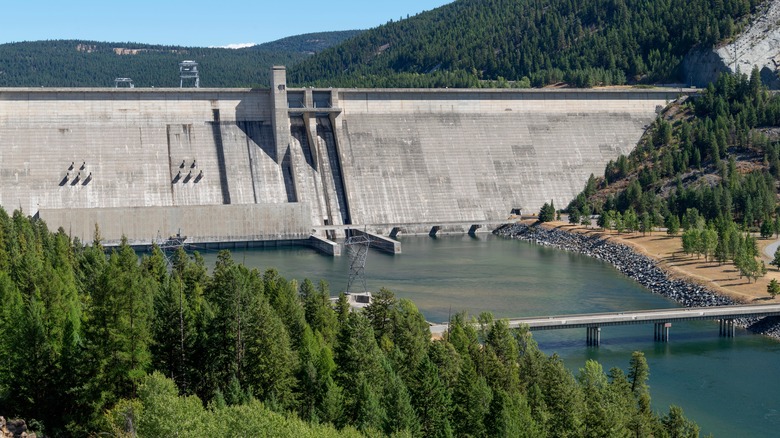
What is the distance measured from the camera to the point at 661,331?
4912cm

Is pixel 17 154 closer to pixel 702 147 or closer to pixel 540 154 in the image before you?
pixel 540 154

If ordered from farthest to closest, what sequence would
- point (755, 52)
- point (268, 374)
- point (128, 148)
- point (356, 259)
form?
1. point (755, 52)
2. point (128, 148)
3. point (356, 259)
4. point (268, 374)

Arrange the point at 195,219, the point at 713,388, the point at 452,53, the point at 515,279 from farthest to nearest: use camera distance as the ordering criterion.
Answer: the point at 452,53, the point at 195,219, the point at 515,279, the point at 713,388

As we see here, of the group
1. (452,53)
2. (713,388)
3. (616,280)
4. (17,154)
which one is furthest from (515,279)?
(452,53)

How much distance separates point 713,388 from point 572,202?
46.0m

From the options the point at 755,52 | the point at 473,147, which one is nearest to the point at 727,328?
the point at 473,147

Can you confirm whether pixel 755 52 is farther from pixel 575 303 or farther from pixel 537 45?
pixel 575 303

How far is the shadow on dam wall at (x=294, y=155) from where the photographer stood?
76.4 m

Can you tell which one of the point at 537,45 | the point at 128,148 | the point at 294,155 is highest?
the point at 537,45

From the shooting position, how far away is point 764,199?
7550 cm

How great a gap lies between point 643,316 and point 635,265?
1683 centimetres

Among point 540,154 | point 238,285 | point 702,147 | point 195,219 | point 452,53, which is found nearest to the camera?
point 238,285

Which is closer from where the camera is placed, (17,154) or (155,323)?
(155,323)

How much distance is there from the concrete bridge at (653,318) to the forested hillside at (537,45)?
5621cm
